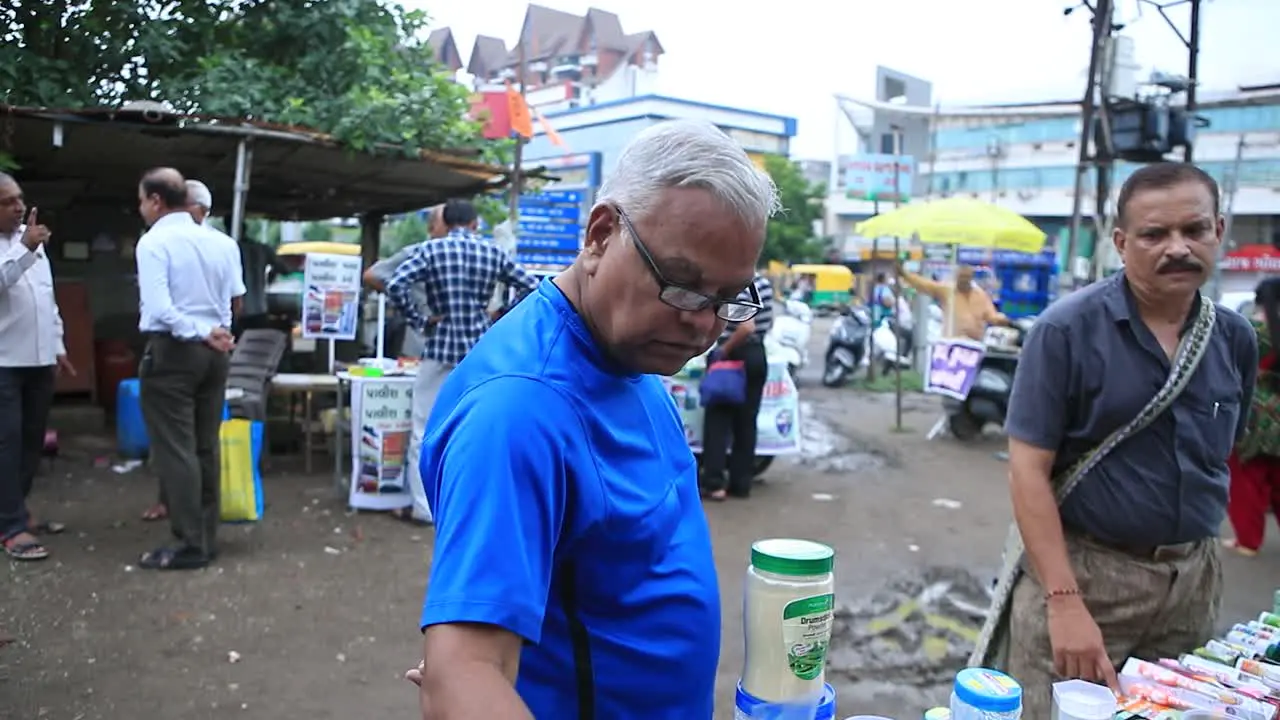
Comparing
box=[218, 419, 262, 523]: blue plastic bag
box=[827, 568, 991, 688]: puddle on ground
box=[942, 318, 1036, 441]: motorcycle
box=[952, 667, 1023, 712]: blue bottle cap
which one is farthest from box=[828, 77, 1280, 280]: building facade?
box=[952, 667, 1023, 712]: blue bottle cap

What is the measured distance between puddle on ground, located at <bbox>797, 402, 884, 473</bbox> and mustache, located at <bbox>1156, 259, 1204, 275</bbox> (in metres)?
6.36

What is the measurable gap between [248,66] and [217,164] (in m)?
0.89

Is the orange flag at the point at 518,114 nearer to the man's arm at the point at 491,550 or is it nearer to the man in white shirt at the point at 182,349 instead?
the man in white shirt at the point at 182,349

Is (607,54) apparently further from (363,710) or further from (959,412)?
(363,710)

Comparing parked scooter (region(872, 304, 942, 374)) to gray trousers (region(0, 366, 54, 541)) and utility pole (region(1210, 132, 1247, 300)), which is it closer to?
utility pole (region(1210, 132, 1247, 300))

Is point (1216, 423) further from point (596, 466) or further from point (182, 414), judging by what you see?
point (182, 414)

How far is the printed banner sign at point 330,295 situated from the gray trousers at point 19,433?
3.02 m

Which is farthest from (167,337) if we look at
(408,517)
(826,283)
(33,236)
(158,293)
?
(826,283)

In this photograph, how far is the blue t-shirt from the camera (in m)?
1.08

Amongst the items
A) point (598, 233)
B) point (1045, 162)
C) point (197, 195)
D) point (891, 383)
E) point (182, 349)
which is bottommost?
point (891, 383)

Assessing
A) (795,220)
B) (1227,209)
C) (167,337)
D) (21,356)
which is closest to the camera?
(167,337)

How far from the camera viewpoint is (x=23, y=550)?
503 cm

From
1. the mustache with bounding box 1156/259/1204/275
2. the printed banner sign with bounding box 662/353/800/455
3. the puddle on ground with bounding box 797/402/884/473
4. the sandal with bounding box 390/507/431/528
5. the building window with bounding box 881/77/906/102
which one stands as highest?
the building window with bounding box 881/77/906/102

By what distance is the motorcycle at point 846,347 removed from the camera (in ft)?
48.5
